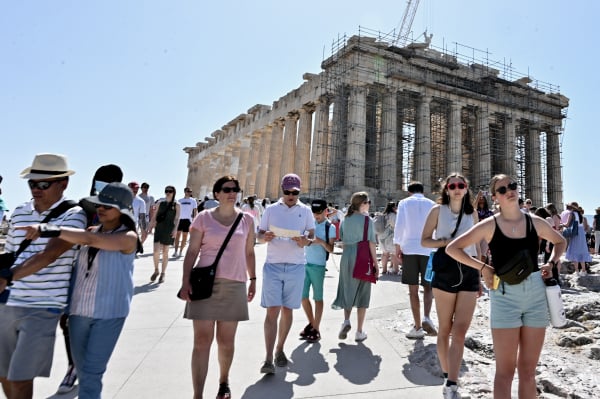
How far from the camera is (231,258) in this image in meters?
3.26

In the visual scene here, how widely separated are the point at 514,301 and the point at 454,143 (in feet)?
96.1

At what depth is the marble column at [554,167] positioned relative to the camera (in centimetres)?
3541

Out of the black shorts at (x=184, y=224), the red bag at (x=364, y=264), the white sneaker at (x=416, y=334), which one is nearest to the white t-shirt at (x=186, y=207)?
the black shorts at (x=184, y=224)

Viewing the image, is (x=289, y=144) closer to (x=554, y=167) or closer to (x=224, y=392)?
(x=554, y=167)

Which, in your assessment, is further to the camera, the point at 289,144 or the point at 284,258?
the point at 289,144

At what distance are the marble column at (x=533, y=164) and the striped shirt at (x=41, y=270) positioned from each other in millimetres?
37710

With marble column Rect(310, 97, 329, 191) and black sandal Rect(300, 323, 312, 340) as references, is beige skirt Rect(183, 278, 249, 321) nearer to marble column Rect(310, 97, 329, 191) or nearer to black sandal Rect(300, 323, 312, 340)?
black sandal Rect(300, 323, 312, 340)

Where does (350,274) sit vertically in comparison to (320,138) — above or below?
below

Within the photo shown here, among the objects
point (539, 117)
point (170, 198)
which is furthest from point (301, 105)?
point (170, 198)

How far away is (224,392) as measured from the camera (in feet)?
10.5

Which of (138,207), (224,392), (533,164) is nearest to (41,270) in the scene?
(224,392)

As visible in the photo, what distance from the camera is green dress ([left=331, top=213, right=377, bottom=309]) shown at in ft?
16.1

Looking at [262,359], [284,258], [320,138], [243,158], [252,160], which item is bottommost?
[262,359]

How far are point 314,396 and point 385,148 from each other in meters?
25.1
